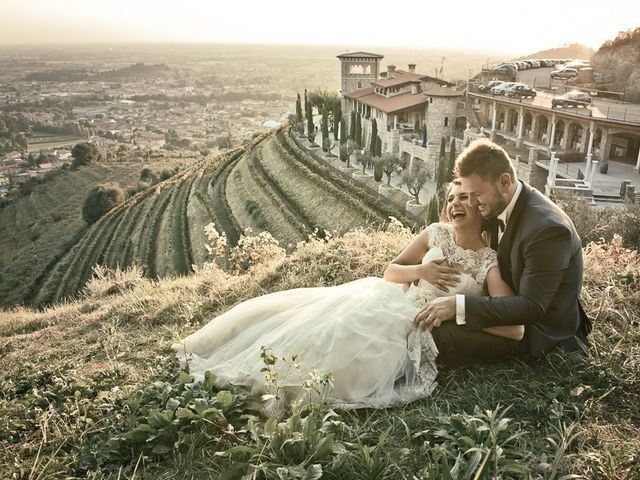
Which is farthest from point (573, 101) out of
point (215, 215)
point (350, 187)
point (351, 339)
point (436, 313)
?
point (351, 339)

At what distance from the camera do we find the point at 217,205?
106 ft

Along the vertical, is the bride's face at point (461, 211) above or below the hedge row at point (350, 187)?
above

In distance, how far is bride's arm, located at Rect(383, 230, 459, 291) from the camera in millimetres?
3383

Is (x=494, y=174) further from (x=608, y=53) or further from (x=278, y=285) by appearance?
(x=608, y=53)

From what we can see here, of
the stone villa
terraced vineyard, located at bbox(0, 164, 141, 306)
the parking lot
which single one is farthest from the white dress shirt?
terraced vineyard, located at bbox(0, 164, 141, 306)

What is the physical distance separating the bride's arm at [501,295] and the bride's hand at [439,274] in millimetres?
242

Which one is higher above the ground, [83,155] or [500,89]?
[500,89]

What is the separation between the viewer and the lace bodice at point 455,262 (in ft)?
11.0

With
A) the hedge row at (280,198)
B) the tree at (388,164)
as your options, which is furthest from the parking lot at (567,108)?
the hedge row at (280,198)

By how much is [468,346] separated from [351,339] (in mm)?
790

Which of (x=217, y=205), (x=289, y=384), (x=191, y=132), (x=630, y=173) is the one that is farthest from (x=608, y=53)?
(x=191, y=132)

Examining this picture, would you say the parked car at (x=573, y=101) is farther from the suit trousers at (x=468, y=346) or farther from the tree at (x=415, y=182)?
the suit trousers at (x=468, y=346)

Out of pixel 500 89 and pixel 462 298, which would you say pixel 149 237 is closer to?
pixel 500 89

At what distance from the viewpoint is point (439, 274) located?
11.2 feet
